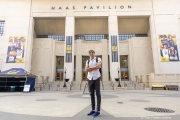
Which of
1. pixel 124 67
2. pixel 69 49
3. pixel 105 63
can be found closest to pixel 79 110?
pixel 69 49

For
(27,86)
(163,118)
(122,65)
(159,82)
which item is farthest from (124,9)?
(163,118)

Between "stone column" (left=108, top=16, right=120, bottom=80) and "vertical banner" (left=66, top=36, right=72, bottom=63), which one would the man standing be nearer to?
"stone column" (left=108, top=16, right=120, bottom=80)

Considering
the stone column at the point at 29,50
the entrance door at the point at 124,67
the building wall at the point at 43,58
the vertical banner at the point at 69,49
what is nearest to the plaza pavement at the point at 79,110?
the vertical banner at the point at 69,49

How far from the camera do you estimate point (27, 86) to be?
15297mm

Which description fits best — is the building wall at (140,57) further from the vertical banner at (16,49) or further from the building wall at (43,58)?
the vertical banner at (16,49)

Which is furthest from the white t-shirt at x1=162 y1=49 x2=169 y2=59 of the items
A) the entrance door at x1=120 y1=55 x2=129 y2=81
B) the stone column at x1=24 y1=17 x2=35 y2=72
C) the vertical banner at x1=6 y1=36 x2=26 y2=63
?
the vertical banner at x1=6 y1=36 x2=26 y2=63

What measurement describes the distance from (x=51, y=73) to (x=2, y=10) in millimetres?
18095

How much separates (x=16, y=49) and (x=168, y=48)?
106 ft

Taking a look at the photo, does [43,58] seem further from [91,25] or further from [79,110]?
[79,110]

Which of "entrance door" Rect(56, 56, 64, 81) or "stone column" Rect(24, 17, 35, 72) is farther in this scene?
"entrance door" Rect(56, 56, 64, 81)

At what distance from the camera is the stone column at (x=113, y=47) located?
26.7 meters

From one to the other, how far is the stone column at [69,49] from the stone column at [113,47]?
329 inches

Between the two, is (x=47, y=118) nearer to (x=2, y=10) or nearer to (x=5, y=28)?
(x=5, y=28)

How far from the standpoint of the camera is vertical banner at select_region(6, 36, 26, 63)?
26.9 metres
